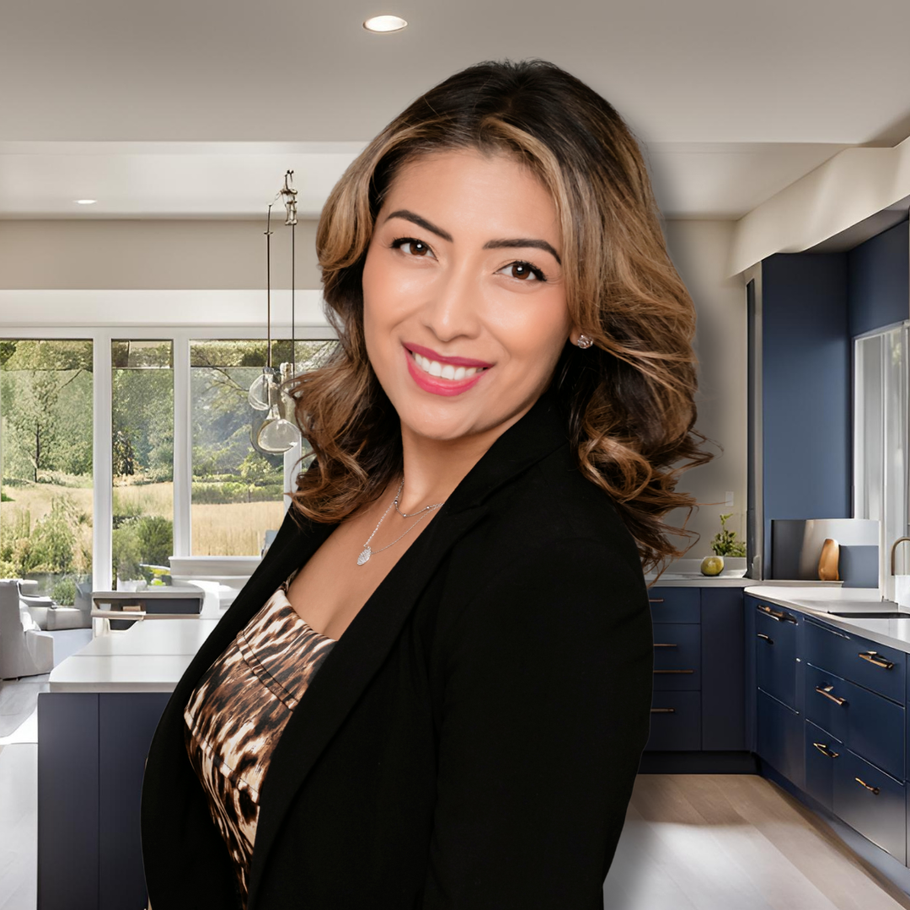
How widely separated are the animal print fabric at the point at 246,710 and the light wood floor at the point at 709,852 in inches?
113

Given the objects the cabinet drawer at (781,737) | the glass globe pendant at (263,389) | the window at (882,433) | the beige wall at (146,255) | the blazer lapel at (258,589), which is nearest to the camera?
the blazer lapel at (258,589)

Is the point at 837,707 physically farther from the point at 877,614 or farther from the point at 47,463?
the point at 47,463

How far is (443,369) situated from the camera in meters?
0.89

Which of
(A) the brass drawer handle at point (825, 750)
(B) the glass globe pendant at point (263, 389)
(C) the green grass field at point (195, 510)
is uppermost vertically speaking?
(B) the glass globe pendant at point (263, 389)

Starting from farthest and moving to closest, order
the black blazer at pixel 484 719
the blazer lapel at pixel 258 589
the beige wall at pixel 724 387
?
the beige wall at pixel 724 387, the blazer lapel at pixel 258 589, the black blazer at pixel 484 719

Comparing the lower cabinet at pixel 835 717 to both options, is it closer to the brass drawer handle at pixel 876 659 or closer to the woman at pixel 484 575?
the brass drawer handle at pixel 876 659

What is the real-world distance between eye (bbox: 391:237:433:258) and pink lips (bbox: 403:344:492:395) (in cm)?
8

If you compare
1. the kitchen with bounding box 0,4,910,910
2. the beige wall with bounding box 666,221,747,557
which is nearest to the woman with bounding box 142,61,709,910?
the kitchen with bounding box 0,4,910,910

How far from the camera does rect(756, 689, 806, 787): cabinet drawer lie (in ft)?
15.1

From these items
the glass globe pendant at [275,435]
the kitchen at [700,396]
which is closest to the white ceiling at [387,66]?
the kitchen at [700,396]

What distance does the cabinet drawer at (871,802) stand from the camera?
142 inches

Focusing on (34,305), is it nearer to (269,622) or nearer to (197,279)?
(197,279)

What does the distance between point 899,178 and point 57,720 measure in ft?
12.5

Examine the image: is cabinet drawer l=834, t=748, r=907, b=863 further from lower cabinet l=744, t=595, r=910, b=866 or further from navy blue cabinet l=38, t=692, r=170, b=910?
navy blue cabinet l=38, t=692, r=170, b=910
